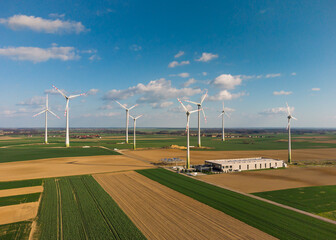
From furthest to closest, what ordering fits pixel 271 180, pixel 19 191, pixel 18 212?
pixel 271 180 < pixel 19 191 < pixel 18 212

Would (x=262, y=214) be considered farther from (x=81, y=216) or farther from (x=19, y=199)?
(x=19, y=199)

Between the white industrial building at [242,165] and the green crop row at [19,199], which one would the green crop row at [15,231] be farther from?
the white industrial building at [242,165]

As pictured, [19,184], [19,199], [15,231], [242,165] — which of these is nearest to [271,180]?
[242,165]

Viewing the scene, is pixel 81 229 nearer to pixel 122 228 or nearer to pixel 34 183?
pixel 122 228

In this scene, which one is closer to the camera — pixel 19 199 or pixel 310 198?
pixel 19 199

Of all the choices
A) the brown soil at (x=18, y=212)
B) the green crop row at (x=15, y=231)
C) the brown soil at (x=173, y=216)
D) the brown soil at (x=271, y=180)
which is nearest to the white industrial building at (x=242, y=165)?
the brown soil at (x=271, y=180)
